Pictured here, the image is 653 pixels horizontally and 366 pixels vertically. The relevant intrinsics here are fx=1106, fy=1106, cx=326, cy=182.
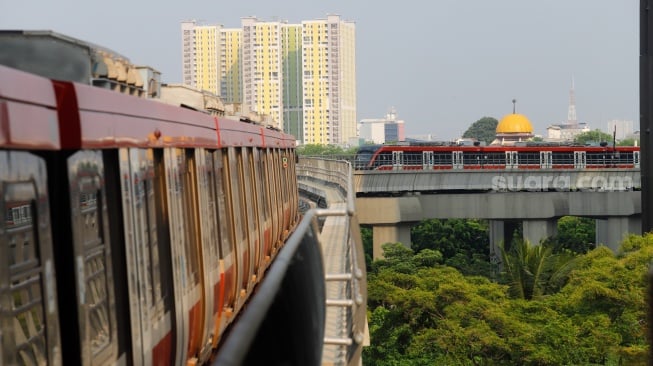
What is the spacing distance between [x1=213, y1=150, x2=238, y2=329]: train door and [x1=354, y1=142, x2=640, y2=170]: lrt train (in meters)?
50.3

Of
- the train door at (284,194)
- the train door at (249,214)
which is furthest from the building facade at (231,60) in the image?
the train door at (249,214)

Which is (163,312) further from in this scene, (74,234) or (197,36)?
(197,36)

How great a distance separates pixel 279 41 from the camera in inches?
6403

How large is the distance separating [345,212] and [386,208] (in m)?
41.9

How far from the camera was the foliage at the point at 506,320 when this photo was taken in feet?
68.0

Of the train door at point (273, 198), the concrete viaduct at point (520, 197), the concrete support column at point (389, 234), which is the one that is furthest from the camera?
the concrete viaduct at point (520, 197)

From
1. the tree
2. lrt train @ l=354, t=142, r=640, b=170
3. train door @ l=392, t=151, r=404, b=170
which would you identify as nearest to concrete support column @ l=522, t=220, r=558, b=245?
lrt train @ l=354, t=142, r=640, b=170

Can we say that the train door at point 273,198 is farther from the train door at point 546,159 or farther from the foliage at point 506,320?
the train door at point 546,159

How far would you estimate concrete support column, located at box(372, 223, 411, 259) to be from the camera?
48.8 meters

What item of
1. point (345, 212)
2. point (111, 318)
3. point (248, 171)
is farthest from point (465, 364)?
point (111, 318)

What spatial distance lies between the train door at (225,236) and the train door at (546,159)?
53576 millimetres

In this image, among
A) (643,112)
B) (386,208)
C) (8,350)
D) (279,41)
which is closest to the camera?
(8,350)

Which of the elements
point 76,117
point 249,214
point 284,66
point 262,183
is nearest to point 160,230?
point 76,117

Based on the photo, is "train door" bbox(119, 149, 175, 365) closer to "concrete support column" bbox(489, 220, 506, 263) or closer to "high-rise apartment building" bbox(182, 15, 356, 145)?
"concrete support column" bbox(489, 220, 506, 263)
